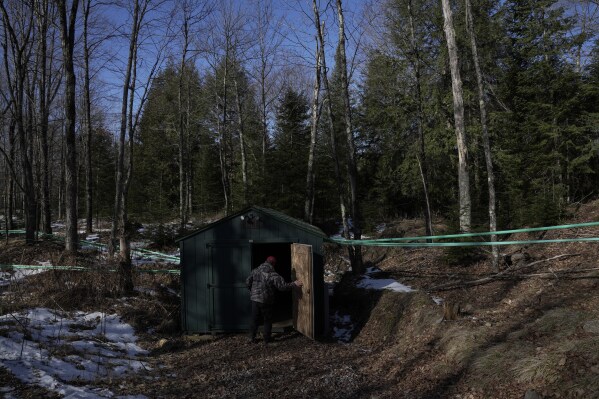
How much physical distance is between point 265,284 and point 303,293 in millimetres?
774

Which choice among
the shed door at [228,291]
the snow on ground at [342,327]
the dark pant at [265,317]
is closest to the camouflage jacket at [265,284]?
the dark pant at [265,317]

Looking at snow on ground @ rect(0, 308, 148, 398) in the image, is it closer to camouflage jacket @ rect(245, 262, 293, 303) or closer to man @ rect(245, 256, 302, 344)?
man @ rect(245, 256, 302, 344)

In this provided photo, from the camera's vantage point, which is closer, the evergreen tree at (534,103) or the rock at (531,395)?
the rock at (531,395)

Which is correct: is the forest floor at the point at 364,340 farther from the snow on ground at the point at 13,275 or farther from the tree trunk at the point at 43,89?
the tree trunk at the point at 43,89

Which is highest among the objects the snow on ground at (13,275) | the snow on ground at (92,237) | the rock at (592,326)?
the snow on ground at (92,237)

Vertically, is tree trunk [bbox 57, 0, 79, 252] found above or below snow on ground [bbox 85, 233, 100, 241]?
above

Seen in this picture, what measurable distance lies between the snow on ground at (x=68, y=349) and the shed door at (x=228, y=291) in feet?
5.63

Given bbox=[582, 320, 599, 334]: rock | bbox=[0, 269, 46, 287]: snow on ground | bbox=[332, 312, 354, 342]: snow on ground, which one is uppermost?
bbox=[0, 269, 46, 287]: snow on ground

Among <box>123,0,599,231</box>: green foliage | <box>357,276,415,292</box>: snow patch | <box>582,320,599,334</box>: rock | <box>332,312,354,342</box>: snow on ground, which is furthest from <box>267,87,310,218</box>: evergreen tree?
<box>582,320,599,334</box>: rock

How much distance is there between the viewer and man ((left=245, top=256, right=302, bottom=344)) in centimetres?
831

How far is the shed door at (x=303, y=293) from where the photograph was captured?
824 centimetres

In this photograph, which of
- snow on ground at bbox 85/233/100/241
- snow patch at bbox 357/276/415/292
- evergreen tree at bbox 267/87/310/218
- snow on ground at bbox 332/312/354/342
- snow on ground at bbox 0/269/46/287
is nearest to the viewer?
snow on ground at bbox 332/312/354/342

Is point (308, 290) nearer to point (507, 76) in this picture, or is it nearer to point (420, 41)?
point (507, 76)

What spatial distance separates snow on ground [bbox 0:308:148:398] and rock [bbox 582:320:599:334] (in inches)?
226
